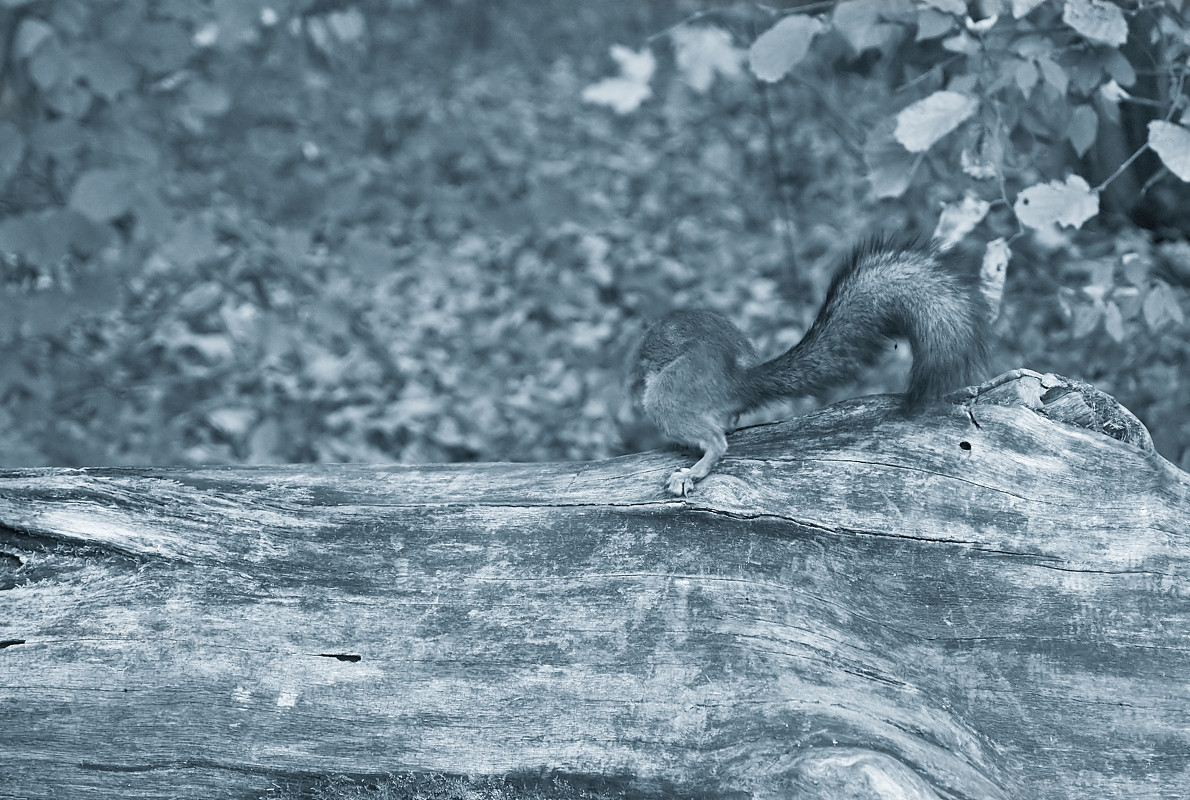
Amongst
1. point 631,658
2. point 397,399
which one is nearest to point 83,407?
point 397,399

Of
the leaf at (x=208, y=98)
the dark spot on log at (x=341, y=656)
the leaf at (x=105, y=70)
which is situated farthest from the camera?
the leaf at (x=208, y=98)

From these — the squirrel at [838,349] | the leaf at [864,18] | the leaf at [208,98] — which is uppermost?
the leaf at [208,98]

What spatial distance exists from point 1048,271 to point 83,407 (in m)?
5.40

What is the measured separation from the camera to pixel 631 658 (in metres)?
2.09

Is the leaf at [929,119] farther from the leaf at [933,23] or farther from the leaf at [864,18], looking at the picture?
the leaf at [864,18]

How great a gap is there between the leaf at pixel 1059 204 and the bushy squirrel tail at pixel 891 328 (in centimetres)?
20

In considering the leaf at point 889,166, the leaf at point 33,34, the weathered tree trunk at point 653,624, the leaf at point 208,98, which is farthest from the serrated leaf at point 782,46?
the leaf at point 33,34

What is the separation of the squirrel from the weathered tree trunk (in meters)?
0.12

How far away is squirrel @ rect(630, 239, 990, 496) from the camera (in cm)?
224

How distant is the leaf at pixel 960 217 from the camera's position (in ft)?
8.63

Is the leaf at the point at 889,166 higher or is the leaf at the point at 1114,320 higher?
the leaf at the point at 889,166

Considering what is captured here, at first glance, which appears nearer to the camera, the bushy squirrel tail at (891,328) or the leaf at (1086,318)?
the bushy squirrel tail at (891,328)

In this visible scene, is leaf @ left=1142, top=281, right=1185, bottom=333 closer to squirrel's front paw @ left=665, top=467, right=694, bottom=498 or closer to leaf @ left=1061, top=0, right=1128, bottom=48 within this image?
leaf @ left=1061, top=0, right=1128, bottom=48

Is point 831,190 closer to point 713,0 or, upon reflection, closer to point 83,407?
point 713,0
